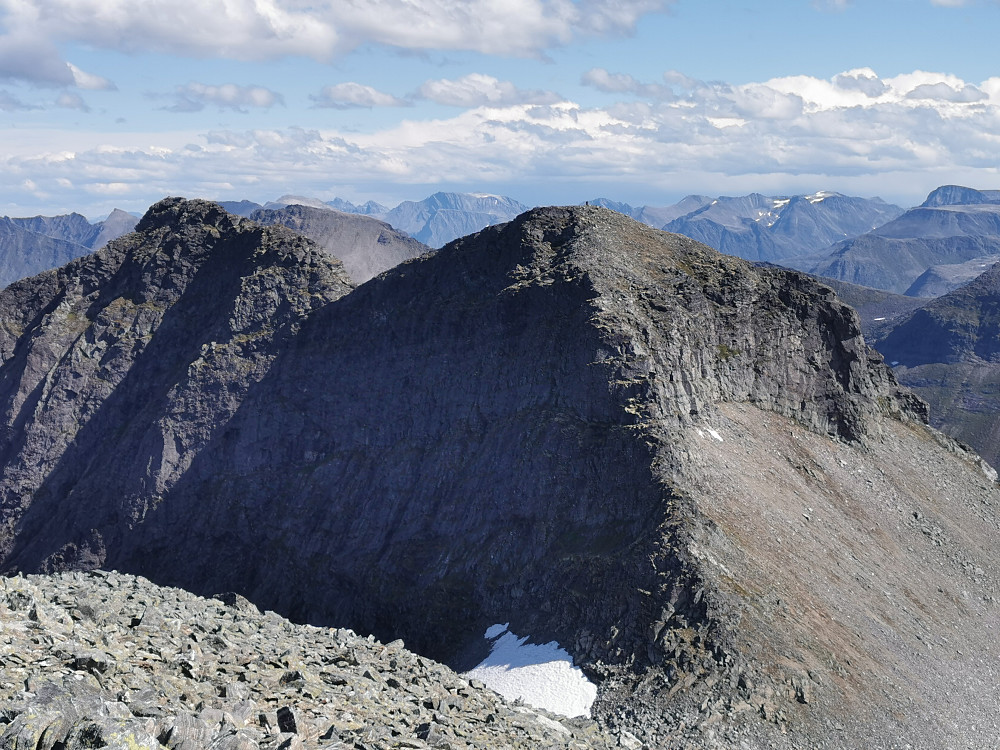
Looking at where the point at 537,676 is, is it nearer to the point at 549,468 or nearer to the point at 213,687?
the point at 549,468

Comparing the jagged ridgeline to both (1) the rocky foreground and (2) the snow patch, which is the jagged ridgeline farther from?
(1) the rocky foreground

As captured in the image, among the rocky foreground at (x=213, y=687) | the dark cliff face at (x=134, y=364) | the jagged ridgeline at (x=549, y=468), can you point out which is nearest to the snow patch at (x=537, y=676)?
the jagged ridgeline at (x=549, y=468)

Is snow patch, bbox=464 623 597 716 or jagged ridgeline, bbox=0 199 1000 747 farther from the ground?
jagged ridgeline, bbox=0 199 1000 747

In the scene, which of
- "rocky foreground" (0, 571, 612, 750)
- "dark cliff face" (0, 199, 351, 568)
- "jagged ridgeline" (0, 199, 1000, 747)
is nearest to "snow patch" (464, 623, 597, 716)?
"jagged ridgeline" (0, 199, 1000, 747)

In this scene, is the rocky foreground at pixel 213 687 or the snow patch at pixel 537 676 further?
the snow patch at pixel 537 676

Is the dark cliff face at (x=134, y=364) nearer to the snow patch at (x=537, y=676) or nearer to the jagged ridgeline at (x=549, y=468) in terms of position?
the jagged ridgeline at (x=549, y=468)

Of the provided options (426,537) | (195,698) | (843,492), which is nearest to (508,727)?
(195,698)
